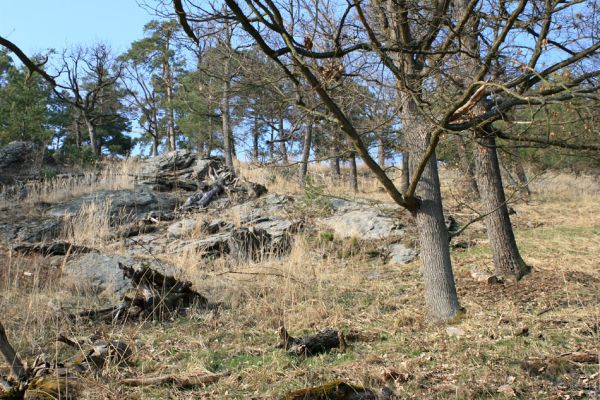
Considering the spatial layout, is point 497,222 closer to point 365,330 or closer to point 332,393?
point 365,330

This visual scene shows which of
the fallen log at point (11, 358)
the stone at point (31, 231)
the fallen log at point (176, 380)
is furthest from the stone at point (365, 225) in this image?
the fallen log at point (11, 358)

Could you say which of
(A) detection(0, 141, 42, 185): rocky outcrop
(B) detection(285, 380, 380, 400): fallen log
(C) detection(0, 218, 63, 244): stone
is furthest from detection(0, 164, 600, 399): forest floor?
(A) detection(0, 141, 42, 185): rocky outcrop

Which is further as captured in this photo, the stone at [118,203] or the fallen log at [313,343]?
the stone at [118,203]

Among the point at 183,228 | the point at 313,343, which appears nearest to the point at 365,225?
the point at 183,228

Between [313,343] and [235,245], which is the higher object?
[235,245]

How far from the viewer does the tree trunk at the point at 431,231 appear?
4.25 metres

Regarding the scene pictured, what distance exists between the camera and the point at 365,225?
395 inches

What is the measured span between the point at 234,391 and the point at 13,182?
1345cm

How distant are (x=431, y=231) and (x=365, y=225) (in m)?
5.78

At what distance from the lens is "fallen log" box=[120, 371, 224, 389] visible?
10.7 ft

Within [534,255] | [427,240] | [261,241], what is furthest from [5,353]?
[534,255]

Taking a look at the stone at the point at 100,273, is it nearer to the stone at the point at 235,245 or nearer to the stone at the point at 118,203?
the stone at the point at 235,245

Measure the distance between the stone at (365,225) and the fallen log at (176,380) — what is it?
618 cm

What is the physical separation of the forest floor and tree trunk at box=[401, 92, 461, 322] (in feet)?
0.61
